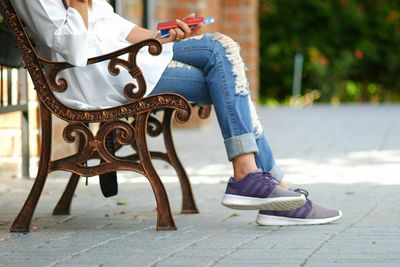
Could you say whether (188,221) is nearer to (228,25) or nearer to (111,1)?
(111,1)

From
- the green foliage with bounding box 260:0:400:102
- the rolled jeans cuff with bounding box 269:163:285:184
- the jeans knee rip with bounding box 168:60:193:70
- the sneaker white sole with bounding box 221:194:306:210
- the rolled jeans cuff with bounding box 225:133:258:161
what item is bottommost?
the green foliage with bounding box 260:0:400:102

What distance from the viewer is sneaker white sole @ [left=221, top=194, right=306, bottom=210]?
16.7ft

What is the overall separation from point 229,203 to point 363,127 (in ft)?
22.9

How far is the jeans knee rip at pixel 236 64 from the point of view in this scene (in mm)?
5090

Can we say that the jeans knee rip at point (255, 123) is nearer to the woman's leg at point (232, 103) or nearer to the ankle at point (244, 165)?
the woman's leg at point (232, 103)

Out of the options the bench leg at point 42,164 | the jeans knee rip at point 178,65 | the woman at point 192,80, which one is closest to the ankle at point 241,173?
the woman at point 192,80

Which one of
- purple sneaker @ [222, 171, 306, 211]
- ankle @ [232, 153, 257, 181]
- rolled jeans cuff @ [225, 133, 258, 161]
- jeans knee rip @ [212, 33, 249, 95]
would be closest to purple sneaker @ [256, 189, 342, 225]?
purple sneaker @ [222, 171, 306, 211]

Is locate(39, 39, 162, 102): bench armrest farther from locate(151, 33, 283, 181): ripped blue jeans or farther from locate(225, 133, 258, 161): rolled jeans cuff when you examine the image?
locate(225, 133, 258, 161): rolled jeans cuff

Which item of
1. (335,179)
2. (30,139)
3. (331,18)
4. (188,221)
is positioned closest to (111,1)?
(30,139)

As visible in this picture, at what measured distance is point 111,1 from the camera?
8.25 m

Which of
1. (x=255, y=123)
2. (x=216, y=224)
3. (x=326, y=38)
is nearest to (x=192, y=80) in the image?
(x=255, y=123)

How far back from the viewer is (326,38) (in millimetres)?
18891

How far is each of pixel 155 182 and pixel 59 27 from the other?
75cm

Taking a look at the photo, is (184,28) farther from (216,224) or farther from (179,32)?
(216,224)
